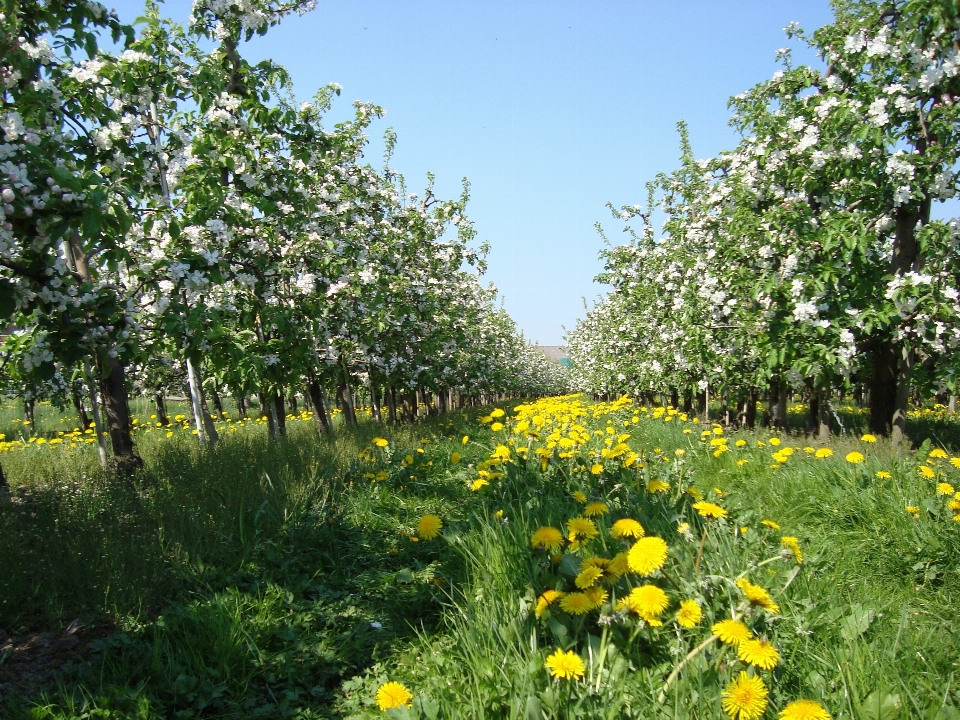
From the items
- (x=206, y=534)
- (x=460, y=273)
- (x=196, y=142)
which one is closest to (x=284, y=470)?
(x=206, y=534)

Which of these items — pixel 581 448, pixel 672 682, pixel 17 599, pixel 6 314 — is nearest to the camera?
pixel 672 682

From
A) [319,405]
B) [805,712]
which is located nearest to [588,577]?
[805,712]

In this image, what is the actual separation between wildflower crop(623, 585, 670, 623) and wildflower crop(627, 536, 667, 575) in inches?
4.1

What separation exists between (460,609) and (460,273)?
11629mm

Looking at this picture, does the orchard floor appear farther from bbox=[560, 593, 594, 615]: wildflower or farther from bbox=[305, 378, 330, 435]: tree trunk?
bbox=[305, 378, 330, 435]: tree trunk

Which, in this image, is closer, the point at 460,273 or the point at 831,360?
the point at 831,360

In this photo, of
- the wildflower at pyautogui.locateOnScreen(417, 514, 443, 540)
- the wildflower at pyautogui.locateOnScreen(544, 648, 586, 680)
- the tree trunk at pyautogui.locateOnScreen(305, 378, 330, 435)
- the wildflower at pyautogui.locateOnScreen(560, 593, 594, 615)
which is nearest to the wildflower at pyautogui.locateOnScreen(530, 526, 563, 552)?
the wildflower at pyautogui.locateOnScreen(560, 593, 594, 615)

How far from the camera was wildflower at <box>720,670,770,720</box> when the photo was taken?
1.82 meters

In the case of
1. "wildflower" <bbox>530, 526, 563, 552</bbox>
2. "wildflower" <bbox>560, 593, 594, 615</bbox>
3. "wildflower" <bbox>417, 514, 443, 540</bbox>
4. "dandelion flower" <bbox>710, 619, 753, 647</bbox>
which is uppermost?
"wildflower" <bbox>530, 526, 563, 552</bbox>

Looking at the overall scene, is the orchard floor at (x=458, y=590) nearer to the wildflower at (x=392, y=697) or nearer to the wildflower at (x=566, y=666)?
the wildflower at (x=392, y=697)

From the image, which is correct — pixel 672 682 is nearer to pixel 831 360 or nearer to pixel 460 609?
pixel 460 609

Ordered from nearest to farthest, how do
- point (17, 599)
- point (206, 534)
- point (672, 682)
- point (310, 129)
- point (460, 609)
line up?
1. point (672, 682)
2. point (460, 609)
3. point (17, 599)
4. point (206, 534)
5. point (310, 129)

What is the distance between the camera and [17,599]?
3664 mm

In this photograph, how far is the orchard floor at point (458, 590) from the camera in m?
2.40
